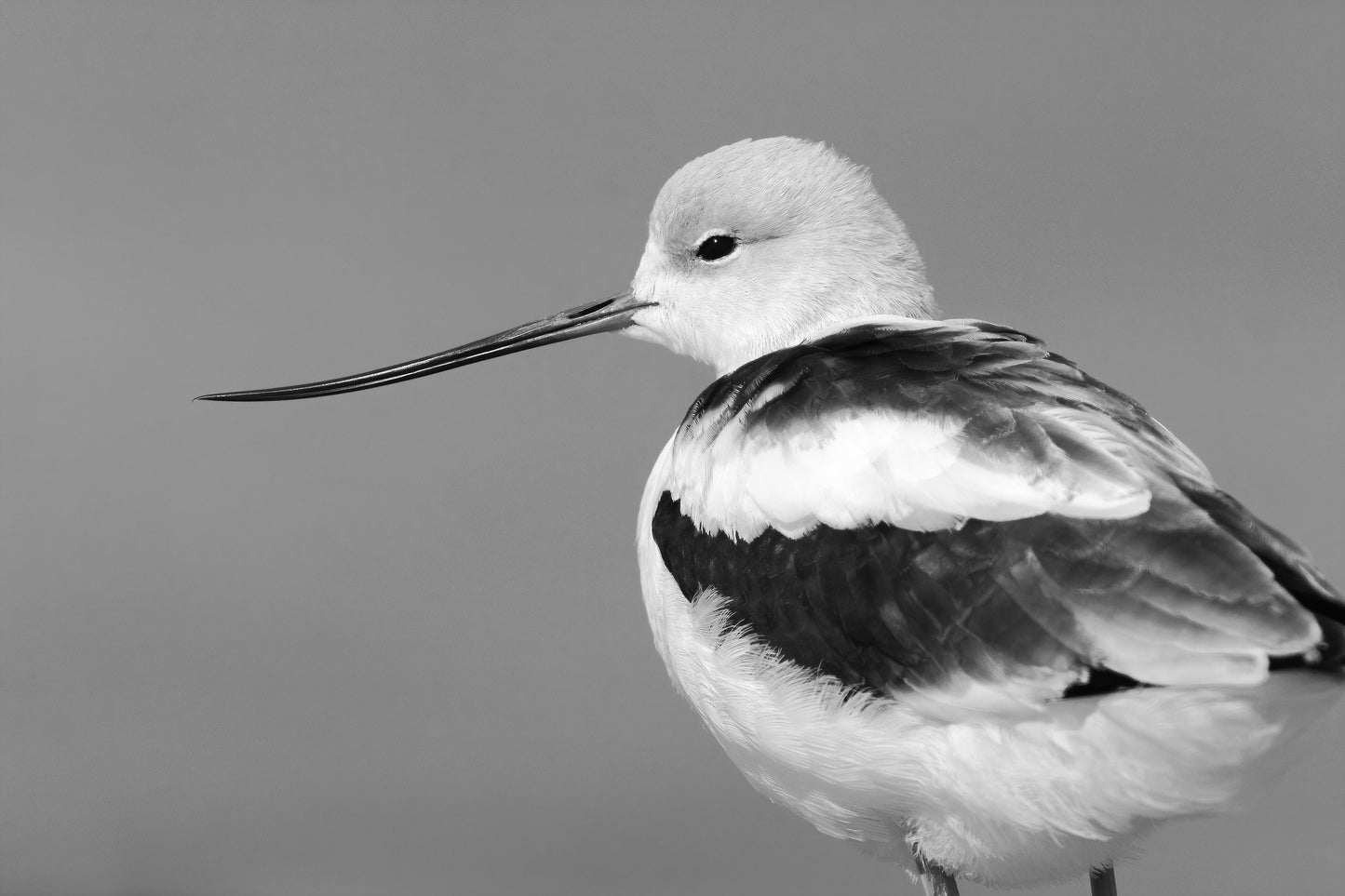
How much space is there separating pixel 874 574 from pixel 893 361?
0.40m

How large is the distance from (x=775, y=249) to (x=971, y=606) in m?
1.17

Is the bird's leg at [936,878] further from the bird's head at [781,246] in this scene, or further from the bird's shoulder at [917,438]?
the bird's head at [781,246]

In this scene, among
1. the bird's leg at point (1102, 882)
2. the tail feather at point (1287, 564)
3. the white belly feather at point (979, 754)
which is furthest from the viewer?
the bird's leg at point (1102, 882)

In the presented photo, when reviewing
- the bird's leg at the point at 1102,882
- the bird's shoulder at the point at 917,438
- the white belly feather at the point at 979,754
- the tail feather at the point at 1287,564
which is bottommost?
the bird's leg at the point at 1102,882

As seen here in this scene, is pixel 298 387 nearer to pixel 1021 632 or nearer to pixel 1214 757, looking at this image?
pixel 1021 632

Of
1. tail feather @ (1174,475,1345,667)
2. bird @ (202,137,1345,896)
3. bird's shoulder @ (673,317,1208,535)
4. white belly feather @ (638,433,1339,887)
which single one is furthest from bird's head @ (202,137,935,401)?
tail feather @ (1174,475,1345,667)

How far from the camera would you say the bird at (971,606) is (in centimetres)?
212

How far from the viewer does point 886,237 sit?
3207 millimetres

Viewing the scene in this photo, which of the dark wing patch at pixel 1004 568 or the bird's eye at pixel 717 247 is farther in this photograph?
the bird's eye at pixel 717 247

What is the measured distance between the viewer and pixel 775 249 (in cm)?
323

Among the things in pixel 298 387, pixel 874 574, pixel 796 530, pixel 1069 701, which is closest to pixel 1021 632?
pixel 1069 701

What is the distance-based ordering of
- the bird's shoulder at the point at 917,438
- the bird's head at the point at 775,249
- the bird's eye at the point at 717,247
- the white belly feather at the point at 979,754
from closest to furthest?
the white belly feather at the point at 979,754 < the bird's shoulder at the point at 917,438 < the bird's head at the point at 775,249 < the bird's eye at the point at 717,247

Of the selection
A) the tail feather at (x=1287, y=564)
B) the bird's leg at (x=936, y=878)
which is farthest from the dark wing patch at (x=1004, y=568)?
the bird's leg at (x=936, y=878)

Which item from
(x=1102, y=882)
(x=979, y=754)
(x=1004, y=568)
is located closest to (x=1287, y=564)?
(x=1004, y=568)
